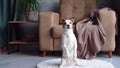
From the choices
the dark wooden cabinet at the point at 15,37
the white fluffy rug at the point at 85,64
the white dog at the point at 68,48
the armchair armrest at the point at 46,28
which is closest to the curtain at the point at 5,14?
the dark wooden cabinet at the point at 15,37

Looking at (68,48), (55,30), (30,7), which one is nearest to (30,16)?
(30,7)

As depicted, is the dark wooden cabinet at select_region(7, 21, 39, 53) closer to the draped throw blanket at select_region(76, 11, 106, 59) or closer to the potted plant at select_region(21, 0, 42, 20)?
the potted plant at select_region(21, 0, 42, 20)

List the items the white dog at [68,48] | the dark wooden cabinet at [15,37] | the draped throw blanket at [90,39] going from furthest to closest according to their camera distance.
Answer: the dark wooden cabinet at [15,37] → the draped throw blanket at [90,39] → the white dog at [68,48]

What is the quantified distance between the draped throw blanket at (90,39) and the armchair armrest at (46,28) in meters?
0.41

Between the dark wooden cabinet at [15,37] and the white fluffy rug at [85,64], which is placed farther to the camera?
the dark wooden cabinet at [15,37]

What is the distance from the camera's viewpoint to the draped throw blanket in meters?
3.25

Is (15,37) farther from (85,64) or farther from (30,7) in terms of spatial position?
(85,64)

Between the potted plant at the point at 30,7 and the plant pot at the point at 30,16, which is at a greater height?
the potted plant at the point at 30,7

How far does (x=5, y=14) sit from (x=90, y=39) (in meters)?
1.52

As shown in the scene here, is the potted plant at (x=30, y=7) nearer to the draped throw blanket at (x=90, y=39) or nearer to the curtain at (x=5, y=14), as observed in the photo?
the curtain at (x=5, y=14)

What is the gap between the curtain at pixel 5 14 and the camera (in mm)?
3947

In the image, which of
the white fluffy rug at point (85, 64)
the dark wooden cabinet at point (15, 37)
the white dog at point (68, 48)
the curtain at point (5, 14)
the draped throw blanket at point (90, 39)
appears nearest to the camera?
the white dog at point (68, 48)

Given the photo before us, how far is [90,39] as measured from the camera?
327 centimetres

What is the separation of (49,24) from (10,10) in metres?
0.89
